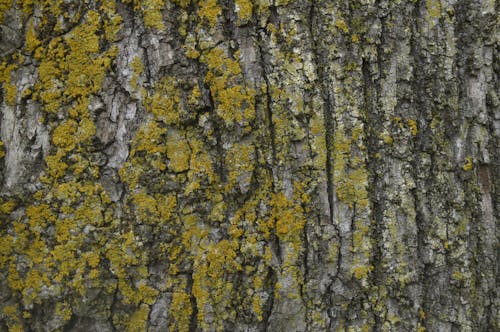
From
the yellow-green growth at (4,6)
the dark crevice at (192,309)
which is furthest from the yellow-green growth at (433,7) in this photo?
the yellow-green growth at (4,6)

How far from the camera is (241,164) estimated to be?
58.2 inches

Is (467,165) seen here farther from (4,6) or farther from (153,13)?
(4,6)

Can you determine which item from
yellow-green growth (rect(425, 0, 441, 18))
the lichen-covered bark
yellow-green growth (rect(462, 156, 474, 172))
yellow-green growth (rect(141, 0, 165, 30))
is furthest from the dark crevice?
yellow-green growth (rect(425, 0, 441, 18))

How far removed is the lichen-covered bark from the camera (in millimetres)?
1477

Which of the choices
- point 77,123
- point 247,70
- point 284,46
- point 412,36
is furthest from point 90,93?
point 412,36

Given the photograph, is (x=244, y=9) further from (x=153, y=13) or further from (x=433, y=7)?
(x=433, y=7)

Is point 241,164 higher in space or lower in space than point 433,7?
lower

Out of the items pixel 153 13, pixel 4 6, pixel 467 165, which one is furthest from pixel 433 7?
pixel 4 6

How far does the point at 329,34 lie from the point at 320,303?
0.79 metres

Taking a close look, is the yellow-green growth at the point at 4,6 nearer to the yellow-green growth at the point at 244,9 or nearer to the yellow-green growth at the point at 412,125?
the yellow-green growth at the point at 244,9

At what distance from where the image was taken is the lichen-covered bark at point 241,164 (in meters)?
1.48

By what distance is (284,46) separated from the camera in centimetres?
147

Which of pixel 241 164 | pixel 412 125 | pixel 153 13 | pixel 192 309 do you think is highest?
pixel 153 13

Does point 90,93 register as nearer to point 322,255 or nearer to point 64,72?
point 64,72
